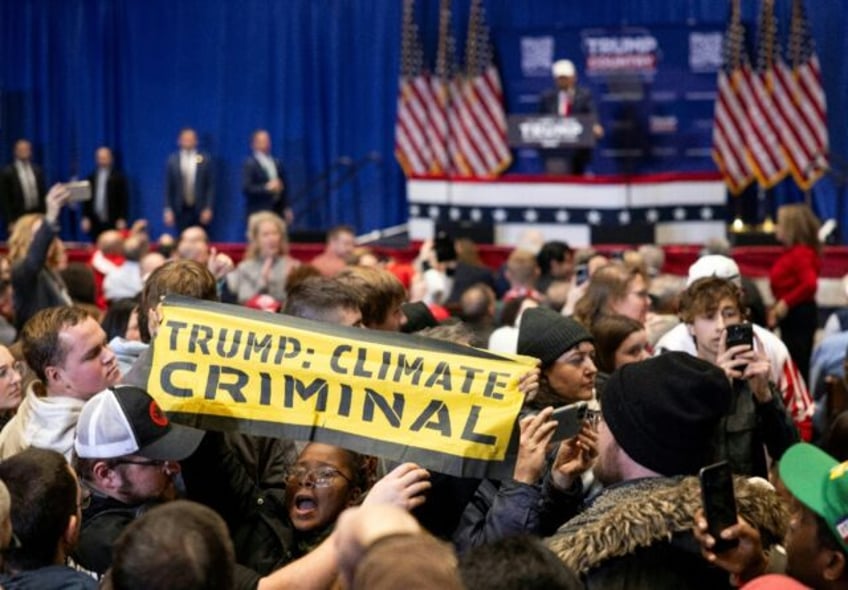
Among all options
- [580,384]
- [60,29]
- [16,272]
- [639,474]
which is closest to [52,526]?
[639,474]

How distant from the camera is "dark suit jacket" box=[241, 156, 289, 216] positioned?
763 inches

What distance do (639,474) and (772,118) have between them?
14.4 metres

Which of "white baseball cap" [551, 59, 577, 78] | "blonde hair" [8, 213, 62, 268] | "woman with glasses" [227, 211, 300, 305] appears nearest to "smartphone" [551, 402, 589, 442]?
"blonde hair" [8, 213, 62, 268]

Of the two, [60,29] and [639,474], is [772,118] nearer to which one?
[60,29]

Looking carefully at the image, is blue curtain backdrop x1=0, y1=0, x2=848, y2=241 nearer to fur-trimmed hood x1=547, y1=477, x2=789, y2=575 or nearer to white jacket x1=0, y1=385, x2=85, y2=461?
white jacket x1=0, y1=385, x2=85, y2=461

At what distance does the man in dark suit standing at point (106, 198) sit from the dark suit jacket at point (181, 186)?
24.6 inches

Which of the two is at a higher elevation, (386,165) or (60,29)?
(60,29)

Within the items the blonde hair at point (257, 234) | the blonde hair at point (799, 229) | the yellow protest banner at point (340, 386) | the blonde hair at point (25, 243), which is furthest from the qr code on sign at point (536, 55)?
the yellow protest banner at point (340, 386)

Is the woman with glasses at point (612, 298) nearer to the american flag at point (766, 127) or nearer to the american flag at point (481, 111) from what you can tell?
the american flag at point (766, 127)

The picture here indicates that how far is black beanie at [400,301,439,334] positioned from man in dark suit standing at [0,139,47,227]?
13.7 m

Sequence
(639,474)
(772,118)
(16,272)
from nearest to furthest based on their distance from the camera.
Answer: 1. (639,474)
2. (16,272)
3. (772,118)

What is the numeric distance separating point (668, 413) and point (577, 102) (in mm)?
13453

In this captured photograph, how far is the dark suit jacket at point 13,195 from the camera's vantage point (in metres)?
19.7

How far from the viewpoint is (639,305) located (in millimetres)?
7402
